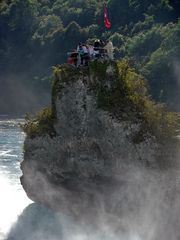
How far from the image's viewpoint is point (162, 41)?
136 meters

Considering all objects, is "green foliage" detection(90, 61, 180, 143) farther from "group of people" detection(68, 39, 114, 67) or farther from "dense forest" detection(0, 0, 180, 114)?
"dense forest" detection(0, 0, 180, 114)

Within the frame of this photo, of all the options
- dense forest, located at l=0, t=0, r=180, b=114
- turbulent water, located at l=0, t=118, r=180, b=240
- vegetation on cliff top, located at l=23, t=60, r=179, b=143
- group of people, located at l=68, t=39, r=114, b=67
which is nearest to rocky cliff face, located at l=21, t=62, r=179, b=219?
vegetation on cliff top, located at l=23, t=60, r=179, b=143

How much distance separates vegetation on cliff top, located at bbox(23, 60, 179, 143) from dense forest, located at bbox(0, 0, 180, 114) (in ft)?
264

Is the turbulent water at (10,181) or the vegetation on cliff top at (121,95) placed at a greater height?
the vegetation on cliff top at (121,95)

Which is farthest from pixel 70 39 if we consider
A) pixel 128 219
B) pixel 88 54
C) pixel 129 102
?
pixel 128 219

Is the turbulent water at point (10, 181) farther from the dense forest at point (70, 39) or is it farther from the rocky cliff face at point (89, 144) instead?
the dense forest at point (70, 39)

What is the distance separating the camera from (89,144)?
118 ft

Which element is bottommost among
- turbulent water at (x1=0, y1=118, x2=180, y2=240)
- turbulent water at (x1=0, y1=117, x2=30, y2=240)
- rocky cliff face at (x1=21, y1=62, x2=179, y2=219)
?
turbulent water at (x1=0, y1=117, x2=30, y2=240)

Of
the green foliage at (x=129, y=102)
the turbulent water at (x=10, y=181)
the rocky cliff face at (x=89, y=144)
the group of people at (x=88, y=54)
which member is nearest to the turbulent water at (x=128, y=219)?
the rocky cliff face at (x=89, y=144)

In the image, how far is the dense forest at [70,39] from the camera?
125m

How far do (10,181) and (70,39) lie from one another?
102 m

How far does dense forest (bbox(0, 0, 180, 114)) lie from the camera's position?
12512cm

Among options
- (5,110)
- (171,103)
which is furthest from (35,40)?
(171,103)

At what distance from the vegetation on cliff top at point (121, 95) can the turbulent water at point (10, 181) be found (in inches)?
292
